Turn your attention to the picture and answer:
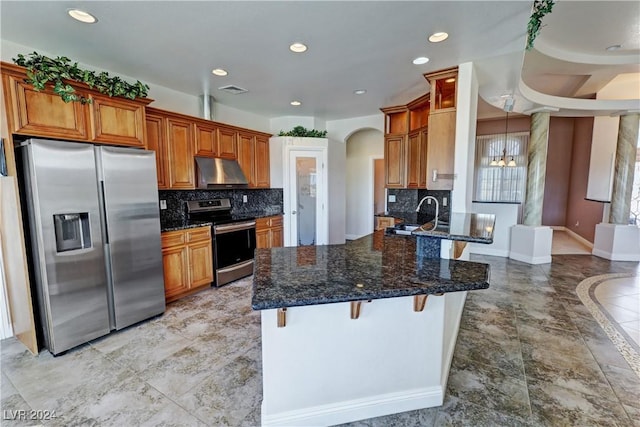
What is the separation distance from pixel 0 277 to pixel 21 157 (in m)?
1.19

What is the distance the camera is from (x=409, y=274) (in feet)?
5.40

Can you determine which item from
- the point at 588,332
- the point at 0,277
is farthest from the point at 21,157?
the point at 588,332

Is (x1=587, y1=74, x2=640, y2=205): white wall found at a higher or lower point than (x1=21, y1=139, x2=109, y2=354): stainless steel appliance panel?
higher

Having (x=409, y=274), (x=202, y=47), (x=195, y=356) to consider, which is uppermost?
(x=202, y=47)

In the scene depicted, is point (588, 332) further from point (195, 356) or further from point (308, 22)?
point (308, 22)

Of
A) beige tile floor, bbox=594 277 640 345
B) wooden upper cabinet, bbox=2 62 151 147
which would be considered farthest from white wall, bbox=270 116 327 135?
beige tile floor, bbox=594 277 640 345

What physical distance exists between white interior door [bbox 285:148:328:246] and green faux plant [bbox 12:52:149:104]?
9.58 ft

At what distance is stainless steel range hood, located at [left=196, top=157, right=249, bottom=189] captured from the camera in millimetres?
3971

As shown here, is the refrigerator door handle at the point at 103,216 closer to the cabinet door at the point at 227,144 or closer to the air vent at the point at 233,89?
the cabinet door at the point at 227,144

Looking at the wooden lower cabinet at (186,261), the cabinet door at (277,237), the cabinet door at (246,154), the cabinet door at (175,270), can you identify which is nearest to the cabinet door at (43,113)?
the wooden lower cabinet at (186,261)

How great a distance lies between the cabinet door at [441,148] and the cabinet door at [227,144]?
286 cm

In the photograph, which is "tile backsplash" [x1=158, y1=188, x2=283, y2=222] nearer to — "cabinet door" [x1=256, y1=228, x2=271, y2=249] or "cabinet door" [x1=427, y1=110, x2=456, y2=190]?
"cabinet door" [x1=256, y1=228, x2=271, y2=249]

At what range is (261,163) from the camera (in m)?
5.06

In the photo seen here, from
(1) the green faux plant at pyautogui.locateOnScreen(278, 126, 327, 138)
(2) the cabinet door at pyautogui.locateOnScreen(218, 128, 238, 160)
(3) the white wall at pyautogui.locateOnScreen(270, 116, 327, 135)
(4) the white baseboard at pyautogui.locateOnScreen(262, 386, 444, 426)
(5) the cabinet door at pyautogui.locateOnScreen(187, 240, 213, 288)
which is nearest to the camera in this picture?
(4) the white baseboard at pyautogui.locateOnScreen(262, 386, 444, 426)
